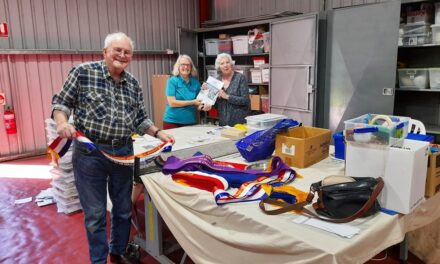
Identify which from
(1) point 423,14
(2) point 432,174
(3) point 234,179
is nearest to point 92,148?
(3) point 234,179

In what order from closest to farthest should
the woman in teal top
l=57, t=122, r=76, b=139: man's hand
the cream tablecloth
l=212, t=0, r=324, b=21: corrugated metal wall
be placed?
the cream tablecloth, l=57, t=122, r=76, b=139: man's hand, the woman in teal top, l=212, t=0, r=324, b=21: corrugated metal wall

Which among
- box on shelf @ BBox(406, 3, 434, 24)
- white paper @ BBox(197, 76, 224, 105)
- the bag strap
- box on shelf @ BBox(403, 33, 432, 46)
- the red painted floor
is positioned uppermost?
box on shelf @ BBox(406, 3, 434, 24)

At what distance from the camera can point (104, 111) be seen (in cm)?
205

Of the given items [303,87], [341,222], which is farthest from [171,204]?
[303,87]

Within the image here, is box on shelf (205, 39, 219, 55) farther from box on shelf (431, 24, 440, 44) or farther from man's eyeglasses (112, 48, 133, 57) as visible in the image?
man's eyeglasses (112, 48, 133, 57)

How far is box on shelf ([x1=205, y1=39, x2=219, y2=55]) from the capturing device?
630 centimetres

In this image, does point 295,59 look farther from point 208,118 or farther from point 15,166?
point 15,166

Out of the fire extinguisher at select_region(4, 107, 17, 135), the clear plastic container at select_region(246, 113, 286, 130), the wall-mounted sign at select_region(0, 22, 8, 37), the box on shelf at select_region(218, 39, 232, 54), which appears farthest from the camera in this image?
the box on shelf at select_region(218, 39, 232, 54)

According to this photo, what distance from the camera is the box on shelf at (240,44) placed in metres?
5.75

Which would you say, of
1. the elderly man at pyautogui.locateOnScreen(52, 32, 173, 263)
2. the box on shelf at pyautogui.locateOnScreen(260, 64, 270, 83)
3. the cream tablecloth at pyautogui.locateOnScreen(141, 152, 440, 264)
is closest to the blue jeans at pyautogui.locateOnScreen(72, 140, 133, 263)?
the elderly man at pyautogui.locateOnScreen(52, 32, 173, 263)

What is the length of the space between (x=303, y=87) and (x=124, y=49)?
3301mm

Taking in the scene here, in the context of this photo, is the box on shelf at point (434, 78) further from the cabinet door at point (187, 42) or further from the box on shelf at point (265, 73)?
the cabinet door at point (187, 42)

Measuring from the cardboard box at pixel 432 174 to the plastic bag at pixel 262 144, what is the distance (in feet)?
2.84

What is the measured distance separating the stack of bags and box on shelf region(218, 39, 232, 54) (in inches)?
140
